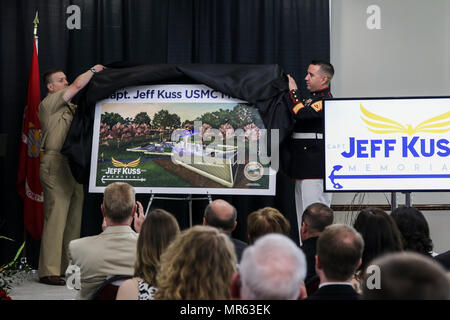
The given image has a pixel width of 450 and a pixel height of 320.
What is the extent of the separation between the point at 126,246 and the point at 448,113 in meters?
2.54

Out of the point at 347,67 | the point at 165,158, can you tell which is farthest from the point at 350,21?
the point at 165,158

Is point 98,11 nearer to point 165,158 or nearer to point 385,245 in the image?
point 165,158

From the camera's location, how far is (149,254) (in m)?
2.39

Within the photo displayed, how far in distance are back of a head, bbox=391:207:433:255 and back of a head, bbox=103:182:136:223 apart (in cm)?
129

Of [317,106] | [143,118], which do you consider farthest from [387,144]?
[143,118]

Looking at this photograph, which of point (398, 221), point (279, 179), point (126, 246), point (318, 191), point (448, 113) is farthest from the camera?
point (279, 179)

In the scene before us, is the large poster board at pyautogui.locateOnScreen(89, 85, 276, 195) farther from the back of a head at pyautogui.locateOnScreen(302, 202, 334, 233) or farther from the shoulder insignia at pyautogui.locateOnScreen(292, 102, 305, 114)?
the back of a head at pyautogui.locateOnScreen(302, 202, 334, 233)

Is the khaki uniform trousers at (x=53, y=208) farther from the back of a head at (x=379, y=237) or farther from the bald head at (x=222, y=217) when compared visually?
the back of a head at (x=379, y=237)

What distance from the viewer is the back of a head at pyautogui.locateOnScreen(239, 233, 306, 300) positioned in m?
1.69

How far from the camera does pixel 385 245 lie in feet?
9.45

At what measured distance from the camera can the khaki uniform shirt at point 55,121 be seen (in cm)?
526

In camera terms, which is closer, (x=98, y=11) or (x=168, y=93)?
(x=168, y=93)

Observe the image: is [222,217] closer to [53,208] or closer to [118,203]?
[118,203]

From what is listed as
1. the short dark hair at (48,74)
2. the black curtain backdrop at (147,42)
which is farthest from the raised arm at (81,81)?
the black curtain backdrop at (147,42)
